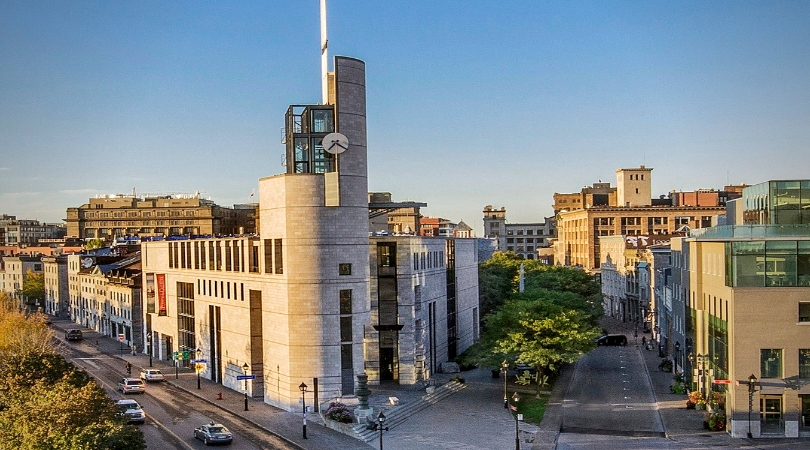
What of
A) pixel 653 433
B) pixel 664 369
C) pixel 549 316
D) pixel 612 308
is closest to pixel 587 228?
pixel 612 308

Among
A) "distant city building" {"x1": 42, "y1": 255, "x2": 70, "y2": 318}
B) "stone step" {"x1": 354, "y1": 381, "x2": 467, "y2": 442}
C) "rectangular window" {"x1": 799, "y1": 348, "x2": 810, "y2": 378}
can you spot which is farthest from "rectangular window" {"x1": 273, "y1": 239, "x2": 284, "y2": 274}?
"distant city building" {"x1": 42, "y1": 255, "x2": 70, "y2": 318}

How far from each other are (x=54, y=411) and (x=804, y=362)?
40055mm

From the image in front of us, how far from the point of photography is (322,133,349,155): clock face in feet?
202

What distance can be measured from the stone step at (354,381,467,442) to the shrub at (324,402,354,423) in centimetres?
116

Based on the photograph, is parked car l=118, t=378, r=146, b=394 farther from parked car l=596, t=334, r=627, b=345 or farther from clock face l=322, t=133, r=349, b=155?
parked car l=596, t=334, r=627, b=345

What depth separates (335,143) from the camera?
61875 mm

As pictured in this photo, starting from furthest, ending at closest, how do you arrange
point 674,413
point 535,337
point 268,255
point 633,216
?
point 633,216 < point 535,337 < point 268,255 < point 674,413

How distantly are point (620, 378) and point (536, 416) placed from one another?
20.7 m

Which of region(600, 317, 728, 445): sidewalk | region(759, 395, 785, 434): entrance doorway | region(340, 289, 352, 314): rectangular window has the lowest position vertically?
region(600, 317, 728, 445): sidewalk

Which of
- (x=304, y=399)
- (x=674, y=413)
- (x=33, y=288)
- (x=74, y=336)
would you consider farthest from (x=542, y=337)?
(x=33, y=288)

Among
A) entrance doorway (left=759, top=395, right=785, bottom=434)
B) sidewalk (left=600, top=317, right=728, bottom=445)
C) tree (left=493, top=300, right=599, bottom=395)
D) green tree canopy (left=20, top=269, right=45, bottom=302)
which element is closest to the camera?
entrance doorway (left=759, top=395, right=785, bottom=434)

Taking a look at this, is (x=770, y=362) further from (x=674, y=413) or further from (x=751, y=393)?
(x=674, y=413)

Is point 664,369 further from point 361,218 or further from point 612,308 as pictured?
point 612,308

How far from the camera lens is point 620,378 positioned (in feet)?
259
